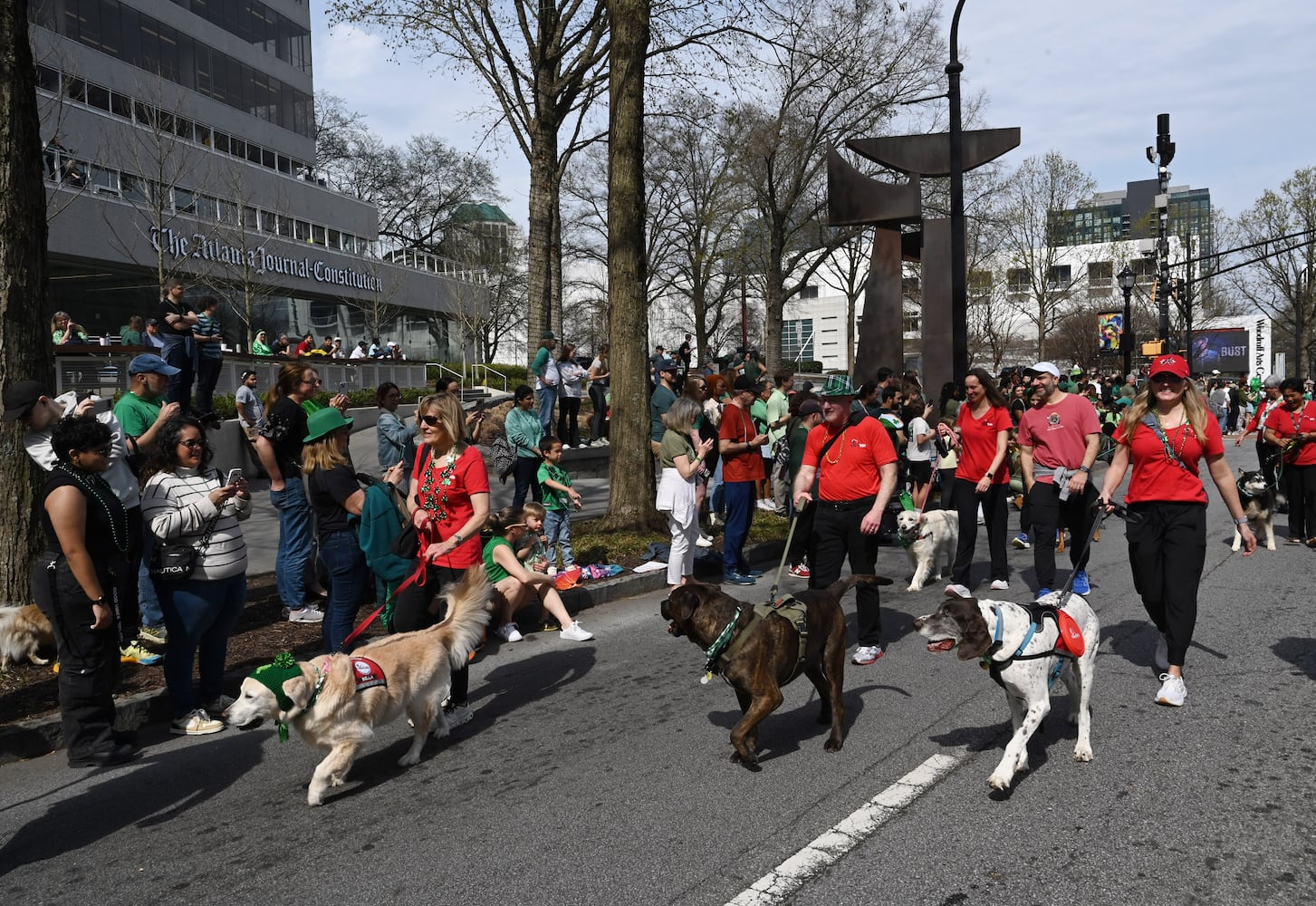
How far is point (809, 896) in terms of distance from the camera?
3.66 metres

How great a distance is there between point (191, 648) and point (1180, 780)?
5496 millimetres

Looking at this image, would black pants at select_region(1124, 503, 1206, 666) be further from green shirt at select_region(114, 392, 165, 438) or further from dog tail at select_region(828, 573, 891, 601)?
green shirt at select_region(114, 392, 165, 438)

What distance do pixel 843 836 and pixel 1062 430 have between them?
213 inches

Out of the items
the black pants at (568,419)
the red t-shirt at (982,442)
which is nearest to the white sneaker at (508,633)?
the red t-shirt at (982,442)

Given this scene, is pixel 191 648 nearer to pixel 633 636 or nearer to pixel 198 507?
pixel 198 507

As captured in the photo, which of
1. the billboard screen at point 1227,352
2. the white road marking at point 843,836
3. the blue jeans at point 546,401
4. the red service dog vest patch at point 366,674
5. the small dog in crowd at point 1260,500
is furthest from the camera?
the billboard screen at point 1227,352

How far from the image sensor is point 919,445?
12.2m

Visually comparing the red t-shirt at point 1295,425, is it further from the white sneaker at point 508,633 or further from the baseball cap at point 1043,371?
the white sneaker at point 508,633

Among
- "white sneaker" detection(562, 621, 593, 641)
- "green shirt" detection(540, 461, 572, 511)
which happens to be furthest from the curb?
"green shirt" detection(540, 461, 572, 511)

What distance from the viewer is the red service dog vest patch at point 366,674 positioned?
4863 millimetres

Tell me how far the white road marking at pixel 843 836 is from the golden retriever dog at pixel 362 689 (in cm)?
219

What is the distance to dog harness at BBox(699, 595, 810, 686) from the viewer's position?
4941mm

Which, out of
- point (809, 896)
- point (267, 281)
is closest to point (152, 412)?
point (809, 896)

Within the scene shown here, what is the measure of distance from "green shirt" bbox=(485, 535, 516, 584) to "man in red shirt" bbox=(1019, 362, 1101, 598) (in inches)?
180
